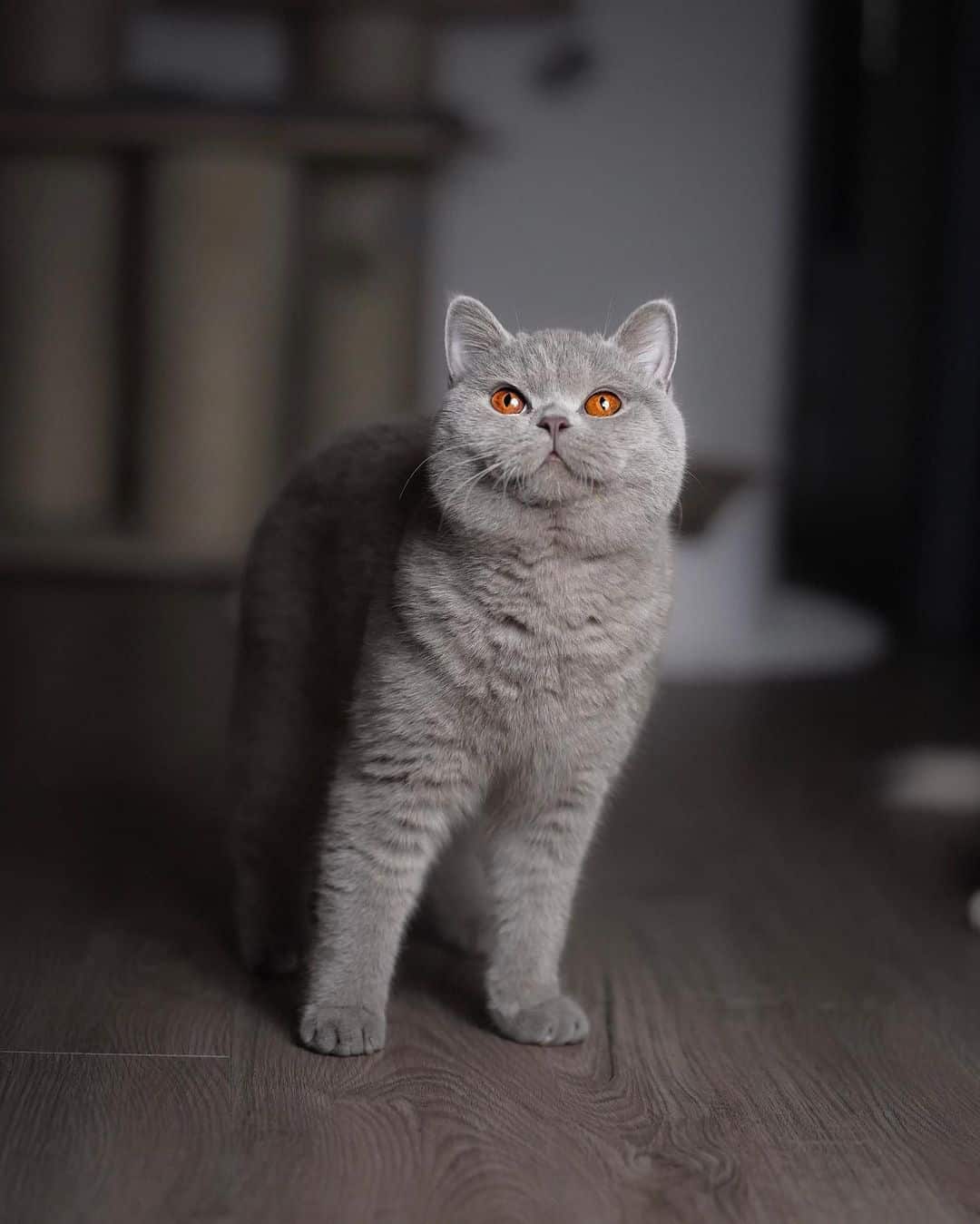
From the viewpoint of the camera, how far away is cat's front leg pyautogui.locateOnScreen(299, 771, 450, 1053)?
1282 millimetres

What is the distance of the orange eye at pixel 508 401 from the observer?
1.22 metres

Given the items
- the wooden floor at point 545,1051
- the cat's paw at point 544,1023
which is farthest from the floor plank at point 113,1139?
the cat's paw at point 544,1023

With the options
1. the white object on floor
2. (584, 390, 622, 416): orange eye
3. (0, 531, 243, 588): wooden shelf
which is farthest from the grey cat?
(0, 531, 243, 588): wooden shelf

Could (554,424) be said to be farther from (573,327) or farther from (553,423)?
(573,327)

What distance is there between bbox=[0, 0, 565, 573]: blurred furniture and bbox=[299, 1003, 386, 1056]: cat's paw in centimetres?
260

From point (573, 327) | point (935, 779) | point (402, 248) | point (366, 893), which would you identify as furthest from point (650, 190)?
point (366, 893)

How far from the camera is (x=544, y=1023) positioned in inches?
52.1

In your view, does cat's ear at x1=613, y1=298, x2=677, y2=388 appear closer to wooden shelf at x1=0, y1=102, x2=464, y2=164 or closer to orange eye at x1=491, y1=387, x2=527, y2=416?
orange eye at x1=491, y1=387, x2=527, y2=416

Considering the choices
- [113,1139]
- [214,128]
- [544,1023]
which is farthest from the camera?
[214,128]

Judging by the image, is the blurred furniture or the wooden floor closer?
the wooden floor

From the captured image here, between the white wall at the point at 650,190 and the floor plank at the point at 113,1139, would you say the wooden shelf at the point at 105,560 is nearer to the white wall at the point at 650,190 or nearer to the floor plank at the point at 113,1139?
the white wall at the point at 650,190

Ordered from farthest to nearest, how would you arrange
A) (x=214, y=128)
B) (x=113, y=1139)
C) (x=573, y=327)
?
(x=573, y=327), (x=214, y=128), (x=113, y=1139)

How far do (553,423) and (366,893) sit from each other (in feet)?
1.43

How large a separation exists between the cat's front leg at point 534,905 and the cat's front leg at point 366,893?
0.10m
